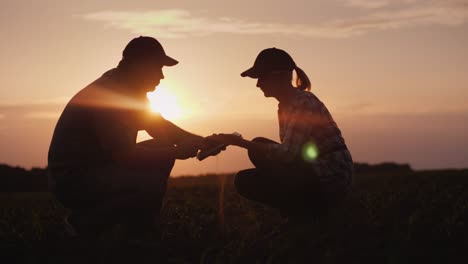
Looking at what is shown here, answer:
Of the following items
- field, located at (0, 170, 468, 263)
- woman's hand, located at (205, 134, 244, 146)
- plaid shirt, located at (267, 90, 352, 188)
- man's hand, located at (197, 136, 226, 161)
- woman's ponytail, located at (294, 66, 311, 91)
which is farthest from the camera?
man's hand, located at (197, 136, 226, 161)

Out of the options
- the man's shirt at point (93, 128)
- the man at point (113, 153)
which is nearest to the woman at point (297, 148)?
the man at point (113, 153)

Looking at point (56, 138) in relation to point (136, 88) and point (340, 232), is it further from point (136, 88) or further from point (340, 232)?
point (340, 232)

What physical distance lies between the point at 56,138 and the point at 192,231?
6.59 ft

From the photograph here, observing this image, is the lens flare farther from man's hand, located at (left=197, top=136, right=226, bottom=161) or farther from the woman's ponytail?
man's hand, located at (left=197, top=136, right=226, bottom=161)

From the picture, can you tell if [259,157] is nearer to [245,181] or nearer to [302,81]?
[245,181]

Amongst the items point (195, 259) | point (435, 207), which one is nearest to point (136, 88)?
point (195, 259)

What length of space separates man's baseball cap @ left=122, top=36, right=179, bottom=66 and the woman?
115 centimetres

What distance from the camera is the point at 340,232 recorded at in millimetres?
6234

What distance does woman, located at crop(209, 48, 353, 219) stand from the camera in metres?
6.50

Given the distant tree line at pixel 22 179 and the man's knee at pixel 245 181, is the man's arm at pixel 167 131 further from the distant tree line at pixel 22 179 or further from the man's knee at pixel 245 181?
the distant tree line at pixel 22 179

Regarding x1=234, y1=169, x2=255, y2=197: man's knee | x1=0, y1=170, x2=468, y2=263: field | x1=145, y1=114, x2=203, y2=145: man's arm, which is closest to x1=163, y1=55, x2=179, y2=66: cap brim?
x1=145, y1=114, x2=203, y2=145: man's arm

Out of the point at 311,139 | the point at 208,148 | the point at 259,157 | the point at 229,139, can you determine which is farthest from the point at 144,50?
the point at 311,139

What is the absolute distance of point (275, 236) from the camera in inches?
260

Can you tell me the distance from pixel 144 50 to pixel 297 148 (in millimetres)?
2036
